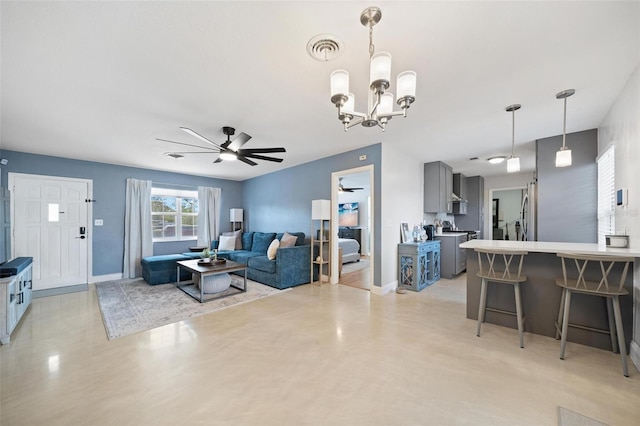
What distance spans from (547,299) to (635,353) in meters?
0.65

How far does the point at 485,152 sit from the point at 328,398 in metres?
4.84

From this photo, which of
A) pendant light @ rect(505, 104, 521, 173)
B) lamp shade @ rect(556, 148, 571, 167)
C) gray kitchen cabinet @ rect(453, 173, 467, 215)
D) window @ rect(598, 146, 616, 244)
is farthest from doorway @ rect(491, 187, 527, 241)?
lamp shade @ rect(556, 148, 571, 167)

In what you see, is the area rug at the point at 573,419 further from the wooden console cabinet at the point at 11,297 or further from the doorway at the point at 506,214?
the doorway at the point at 506,214

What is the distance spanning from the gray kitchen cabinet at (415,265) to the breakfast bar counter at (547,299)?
4.00 feet

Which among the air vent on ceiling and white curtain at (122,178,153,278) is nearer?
the air vent on ceiling

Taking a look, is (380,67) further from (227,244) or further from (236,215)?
(236,215)

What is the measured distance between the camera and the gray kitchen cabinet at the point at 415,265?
14.2 feet

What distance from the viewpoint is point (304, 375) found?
2.00m

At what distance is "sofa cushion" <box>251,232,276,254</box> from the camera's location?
5.70m

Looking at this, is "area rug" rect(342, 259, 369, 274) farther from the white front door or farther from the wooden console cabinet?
the white front door

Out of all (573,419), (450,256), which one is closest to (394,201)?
(450,256)

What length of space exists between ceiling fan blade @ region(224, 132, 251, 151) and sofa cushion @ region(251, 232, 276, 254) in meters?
2.84

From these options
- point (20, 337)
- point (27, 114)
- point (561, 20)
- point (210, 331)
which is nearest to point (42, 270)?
point (20, 337)

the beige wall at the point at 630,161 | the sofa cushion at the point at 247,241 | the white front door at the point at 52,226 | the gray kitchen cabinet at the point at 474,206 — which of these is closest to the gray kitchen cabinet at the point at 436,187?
the gray kitchen cabinet at the point at 474,206
